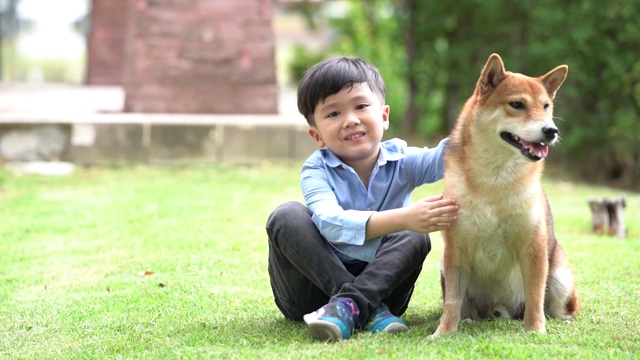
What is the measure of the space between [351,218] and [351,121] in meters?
0.46

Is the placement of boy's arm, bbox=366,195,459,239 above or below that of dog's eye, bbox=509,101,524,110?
below

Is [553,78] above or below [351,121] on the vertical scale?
above

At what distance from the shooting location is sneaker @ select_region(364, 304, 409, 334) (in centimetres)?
376

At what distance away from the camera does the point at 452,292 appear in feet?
12.3

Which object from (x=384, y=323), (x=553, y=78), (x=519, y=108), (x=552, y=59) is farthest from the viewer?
(x=552, y=59)

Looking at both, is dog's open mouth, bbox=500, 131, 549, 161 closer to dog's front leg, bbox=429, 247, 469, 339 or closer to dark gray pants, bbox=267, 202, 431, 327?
dog's front leg, bbox=429, 247, 469, 339

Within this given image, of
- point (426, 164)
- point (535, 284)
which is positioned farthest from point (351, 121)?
point (535, 284)

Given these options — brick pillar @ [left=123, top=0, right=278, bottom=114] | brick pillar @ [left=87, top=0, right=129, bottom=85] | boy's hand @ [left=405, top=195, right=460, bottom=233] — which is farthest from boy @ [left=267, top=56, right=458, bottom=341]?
brick pillar @ [left=87, top=0, right=129, bottom=85]

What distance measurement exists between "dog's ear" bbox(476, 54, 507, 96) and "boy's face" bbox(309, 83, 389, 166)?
1.76 feet

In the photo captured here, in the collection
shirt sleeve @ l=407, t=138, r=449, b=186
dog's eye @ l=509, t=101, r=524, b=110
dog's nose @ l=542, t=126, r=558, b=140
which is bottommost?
shirt sleeve @ l=407, t=138, r=449, b=186

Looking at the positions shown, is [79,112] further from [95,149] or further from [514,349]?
[514,349]

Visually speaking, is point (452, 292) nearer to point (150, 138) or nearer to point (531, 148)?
point (531, 148)

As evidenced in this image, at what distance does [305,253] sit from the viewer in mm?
3820

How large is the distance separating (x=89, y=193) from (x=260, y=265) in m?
3.21
